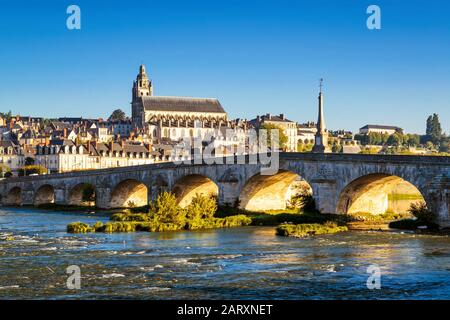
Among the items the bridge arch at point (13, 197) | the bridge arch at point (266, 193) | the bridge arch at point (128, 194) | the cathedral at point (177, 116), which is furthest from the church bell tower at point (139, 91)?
the bridge arch at point (266, 193)

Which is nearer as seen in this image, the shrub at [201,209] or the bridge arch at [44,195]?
the shrub at [201,209]

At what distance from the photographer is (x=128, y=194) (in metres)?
79.3

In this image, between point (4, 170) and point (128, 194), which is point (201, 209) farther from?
point (4, 170)

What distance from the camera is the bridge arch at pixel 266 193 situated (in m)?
60.6

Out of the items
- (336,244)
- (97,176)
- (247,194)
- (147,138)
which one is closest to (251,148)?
(147,138)

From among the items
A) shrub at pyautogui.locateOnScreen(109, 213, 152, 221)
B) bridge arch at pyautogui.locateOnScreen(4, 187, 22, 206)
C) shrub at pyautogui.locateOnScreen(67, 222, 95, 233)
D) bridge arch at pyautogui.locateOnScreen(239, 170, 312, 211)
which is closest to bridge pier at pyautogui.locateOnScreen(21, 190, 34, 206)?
bridge arch at pyautogui.locateOnScreen(4, 187, 22, 206)

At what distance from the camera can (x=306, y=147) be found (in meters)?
167

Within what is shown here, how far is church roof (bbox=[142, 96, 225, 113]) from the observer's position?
17875 cm

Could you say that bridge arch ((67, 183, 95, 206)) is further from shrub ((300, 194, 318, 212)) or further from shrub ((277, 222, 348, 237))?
shrub ((277, 222, 348, 237))

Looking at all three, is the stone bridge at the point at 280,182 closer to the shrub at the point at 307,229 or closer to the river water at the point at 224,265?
the river water at the point at 224,265

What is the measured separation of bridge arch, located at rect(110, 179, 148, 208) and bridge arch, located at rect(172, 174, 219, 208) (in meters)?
6.71

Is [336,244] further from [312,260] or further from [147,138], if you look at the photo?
[147,138]

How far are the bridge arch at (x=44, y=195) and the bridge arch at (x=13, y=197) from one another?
5786 mm
